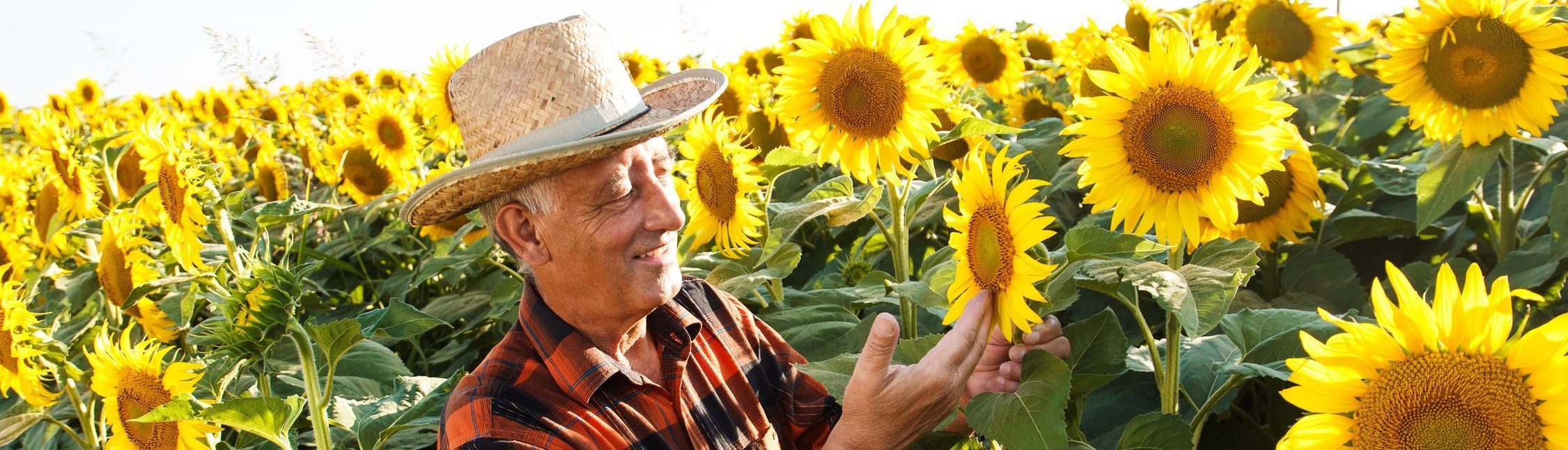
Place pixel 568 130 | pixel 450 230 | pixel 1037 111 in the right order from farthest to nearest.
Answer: pixel 450 230, pixel 1037 111, pixel 568 130

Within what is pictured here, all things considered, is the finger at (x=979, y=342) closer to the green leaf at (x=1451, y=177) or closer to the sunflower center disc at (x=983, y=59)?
the green leaf at (x=1451, y=177)

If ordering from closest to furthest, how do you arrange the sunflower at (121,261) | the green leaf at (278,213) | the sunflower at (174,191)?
the green leaf at (278,213) → the sunflower at (174,191) → the sunflower at (121,261)

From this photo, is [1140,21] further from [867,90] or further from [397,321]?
[397,321]

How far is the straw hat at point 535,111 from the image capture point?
6.76 ft

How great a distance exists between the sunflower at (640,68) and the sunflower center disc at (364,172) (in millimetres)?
1447

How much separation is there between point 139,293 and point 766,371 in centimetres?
146

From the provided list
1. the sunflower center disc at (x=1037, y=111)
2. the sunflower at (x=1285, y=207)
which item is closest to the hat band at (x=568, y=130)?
the sunflower at (x=1285, y=207)

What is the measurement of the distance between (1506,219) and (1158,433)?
1671 mm

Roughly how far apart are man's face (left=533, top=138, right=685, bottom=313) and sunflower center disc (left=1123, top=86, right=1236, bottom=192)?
0.77 m

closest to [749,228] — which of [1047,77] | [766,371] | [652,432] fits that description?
[766,371]

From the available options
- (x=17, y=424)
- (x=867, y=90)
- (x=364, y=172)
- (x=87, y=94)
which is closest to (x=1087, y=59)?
(x=867, y=90)

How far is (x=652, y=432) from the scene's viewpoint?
87.8 inches

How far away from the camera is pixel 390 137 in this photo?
18.4 feet

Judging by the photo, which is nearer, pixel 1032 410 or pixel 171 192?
pixel 1032 410
